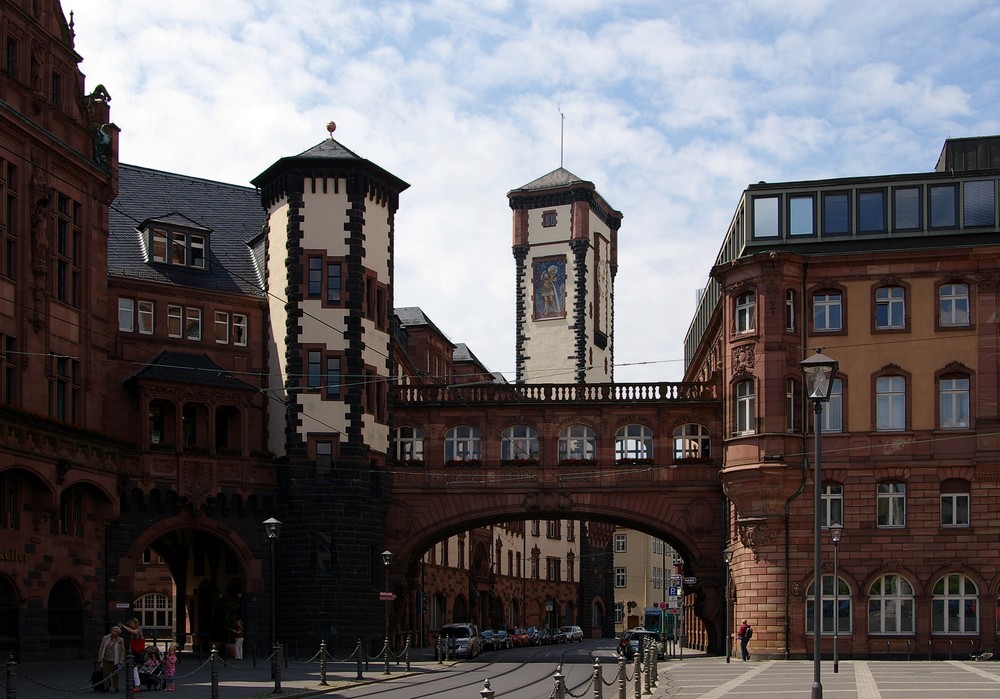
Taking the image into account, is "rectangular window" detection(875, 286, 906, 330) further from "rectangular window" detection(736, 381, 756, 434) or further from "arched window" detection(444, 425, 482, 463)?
"arched window" detection(444, 425, 482, 463)

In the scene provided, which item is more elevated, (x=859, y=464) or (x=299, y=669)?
(x=859, y=464)

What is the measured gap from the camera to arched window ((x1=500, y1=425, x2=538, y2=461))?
64.3 meters

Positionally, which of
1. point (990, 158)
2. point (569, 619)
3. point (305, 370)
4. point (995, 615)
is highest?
point (990, 158)

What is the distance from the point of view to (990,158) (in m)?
63.6

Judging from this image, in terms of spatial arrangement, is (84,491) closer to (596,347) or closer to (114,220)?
(114,220)

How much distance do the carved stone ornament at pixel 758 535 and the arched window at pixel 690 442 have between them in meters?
6.40

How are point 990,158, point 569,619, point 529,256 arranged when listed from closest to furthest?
point 990,158 → point 529,256 → point 569,619

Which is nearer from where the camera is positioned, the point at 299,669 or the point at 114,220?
the point at 299,669

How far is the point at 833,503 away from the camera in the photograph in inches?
2263

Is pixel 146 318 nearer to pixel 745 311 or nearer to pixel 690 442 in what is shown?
pixel 690 442

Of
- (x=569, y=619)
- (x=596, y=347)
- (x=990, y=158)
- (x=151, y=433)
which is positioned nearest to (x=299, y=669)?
(x=151, y=433)

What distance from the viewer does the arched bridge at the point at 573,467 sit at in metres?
62.7

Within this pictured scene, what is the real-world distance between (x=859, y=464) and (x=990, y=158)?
15932 millimetres

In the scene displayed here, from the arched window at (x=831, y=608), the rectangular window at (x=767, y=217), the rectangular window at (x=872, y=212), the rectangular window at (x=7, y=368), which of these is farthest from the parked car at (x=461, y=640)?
the rectangular window at (x=872, y=212)
